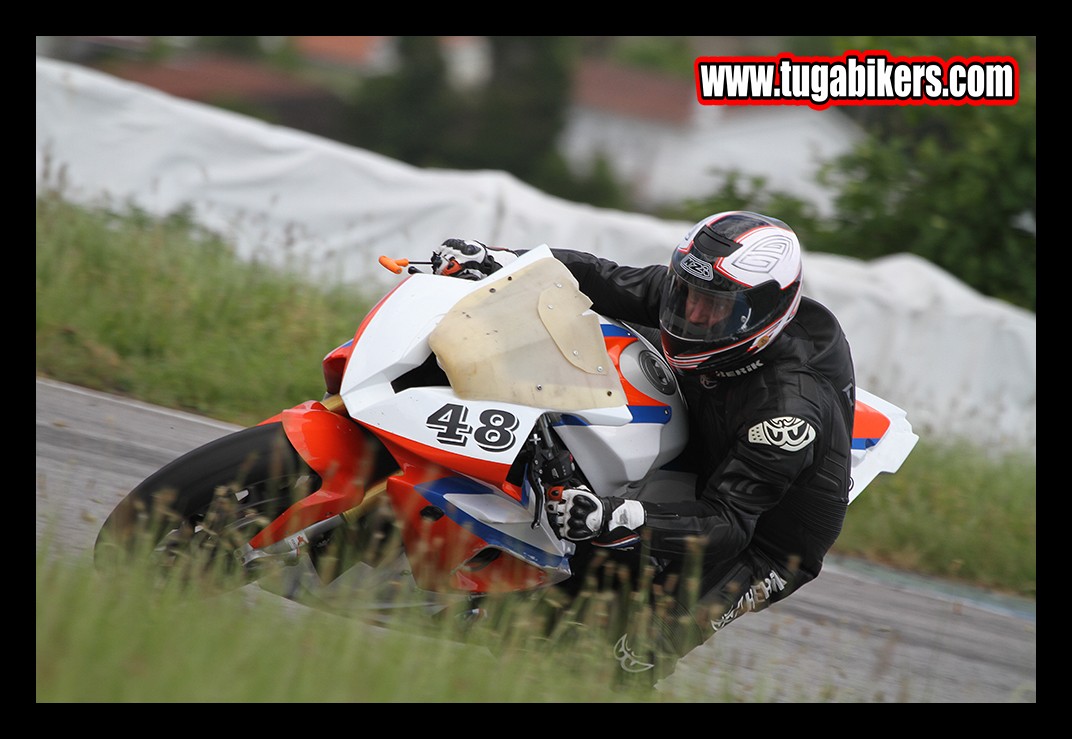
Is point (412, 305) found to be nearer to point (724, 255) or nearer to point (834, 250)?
point (724, 255)

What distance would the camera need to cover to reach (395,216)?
838 cm

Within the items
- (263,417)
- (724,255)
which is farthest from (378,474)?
(263,417)

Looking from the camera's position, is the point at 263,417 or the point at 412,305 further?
the point at 263,417

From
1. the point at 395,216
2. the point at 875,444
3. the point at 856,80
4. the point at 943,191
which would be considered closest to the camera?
the point at 875,444

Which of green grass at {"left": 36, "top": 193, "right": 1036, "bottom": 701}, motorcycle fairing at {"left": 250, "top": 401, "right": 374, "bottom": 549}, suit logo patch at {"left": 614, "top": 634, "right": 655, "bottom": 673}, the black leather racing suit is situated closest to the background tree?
green grass at {"left": 36, "top": 193, "right": 1036, "bottom": 701}

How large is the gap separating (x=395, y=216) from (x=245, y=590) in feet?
17.5

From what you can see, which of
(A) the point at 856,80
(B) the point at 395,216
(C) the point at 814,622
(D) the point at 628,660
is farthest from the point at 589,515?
(A) the point at 856,80

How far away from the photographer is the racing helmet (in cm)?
347

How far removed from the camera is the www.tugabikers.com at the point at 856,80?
8.21 meters

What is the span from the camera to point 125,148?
8.11 meters

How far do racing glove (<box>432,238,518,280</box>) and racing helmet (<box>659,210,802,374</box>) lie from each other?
2.07ft

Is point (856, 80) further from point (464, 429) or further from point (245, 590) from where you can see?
point (245, 590)

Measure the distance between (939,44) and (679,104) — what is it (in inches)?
1809

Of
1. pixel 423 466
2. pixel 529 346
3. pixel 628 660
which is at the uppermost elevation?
pixel 529 346
